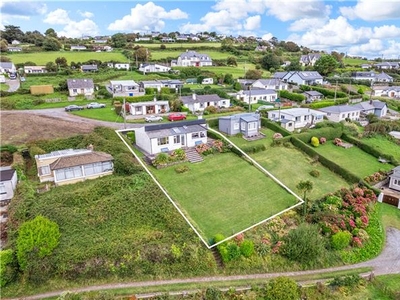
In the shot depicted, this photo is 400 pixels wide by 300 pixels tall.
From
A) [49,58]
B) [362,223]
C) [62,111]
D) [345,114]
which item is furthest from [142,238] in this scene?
[49,58]

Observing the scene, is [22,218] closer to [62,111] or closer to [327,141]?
[62,111]

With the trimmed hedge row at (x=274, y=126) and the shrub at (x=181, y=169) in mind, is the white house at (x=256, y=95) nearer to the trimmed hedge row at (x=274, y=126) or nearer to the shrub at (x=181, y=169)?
the trimmed hedge row at (x=274, y=126)

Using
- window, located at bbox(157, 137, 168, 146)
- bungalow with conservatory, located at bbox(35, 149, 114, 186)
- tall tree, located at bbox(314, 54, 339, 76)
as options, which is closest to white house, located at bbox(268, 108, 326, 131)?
window, located at bbox(157, 137, 168, 146)

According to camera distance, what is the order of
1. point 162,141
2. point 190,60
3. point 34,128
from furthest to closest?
1. point 190,60
2. point 34,128
3. point 162,141

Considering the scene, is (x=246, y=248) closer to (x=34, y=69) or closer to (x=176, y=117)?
(x=176, y=117)

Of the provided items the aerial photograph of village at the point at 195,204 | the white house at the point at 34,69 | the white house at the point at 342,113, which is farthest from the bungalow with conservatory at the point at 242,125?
the white house at the point at 34,69

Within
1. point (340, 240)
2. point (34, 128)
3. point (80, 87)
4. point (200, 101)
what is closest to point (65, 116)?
point (34, 128)

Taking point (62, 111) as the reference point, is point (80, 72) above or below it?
above
